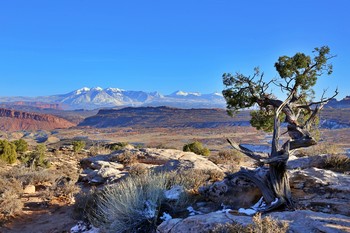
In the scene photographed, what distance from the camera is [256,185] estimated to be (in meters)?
7.09

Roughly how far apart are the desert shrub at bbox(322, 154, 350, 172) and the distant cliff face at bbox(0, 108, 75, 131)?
151 m

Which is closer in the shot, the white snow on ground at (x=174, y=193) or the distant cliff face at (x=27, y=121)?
the white snow on ground at (x=174, y=193)

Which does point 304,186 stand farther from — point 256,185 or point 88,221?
point 88,221

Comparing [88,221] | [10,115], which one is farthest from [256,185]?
[10,115]

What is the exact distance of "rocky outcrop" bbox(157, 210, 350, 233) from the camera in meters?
4.55

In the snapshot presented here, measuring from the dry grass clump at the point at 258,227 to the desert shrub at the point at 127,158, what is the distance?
497 inches

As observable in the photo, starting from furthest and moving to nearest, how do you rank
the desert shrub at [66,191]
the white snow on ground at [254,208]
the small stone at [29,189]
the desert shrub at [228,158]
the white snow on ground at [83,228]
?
the desert shrub at [228,158] < the small stone at [29,189] < the desert shrub at [66,191] < the white snow on ground at [83,228] < the white snow on ground at [254,208]

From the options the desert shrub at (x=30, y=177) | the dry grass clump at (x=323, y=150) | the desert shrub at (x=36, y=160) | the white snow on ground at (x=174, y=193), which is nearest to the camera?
the white snow on ground at (x=174, y=193)

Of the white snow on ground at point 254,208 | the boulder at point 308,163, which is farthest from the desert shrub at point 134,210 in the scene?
the boulder at point 308,163

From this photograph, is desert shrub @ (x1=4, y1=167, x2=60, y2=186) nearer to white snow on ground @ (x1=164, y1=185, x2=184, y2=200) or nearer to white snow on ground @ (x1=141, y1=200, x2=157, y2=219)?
white snow on ground @ (x1=164, y1=185, x2=184, y2=200)

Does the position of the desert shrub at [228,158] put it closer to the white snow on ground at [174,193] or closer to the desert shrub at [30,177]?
the desert shrub at [30,177]

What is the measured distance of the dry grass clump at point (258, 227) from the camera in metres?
4.07

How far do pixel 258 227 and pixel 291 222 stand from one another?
885 millimetres

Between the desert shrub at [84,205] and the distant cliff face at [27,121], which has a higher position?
the desert shrub at [84,205]
